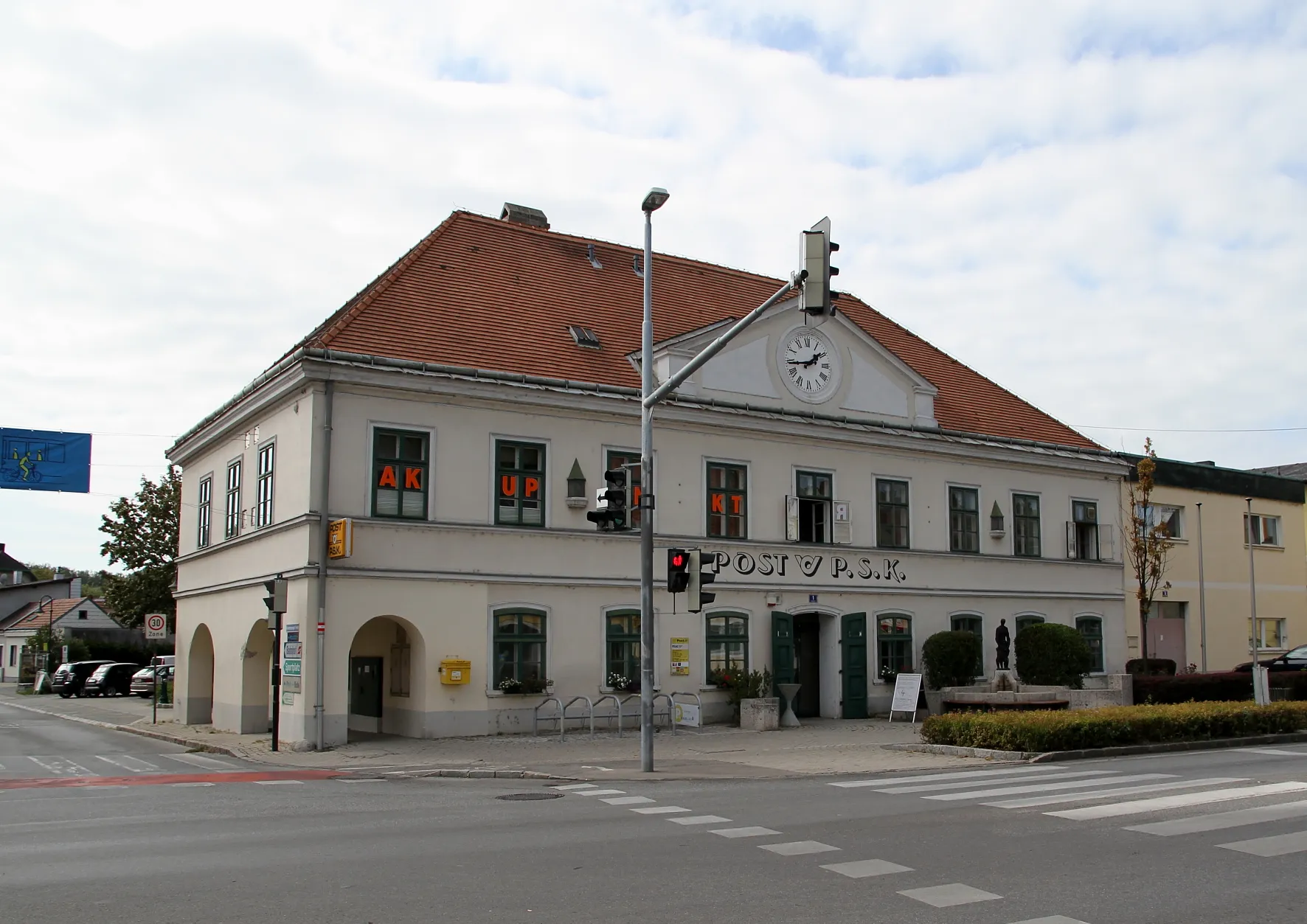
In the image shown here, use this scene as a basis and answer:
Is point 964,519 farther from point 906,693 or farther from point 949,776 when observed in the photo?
point 949,776

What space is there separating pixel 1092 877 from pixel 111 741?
23.2 meters

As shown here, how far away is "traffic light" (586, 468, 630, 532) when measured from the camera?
57.2ft

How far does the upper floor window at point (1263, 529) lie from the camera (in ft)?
132

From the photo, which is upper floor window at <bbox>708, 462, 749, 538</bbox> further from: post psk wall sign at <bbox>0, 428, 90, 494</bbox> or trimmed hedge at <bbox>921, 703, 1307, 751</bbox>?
post psk wall sign at <bbox>0, 428, 90, 494</bbox>

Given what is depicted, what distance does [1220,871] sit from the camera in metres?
9.36

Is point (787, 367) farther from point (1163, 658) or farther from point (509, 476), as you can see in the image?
point (1163, 658)

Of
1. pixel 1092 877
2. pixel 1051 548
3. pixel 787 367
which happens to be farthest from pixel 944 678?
pixel 1092 877

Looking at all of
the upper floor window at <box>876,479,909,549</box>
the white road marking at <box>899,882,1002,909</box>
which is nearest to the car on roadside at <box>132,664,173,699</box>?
the upper floor window at <box>876,479,909,549</box>

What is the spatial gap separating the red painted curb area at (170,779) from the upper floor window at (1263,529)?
108 ft

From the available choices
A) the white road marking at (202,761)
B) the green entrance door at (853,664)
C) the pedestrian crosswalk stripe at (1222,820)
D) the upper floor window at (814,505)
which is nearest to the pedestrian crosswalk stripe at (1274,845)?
the pedestrian crosswalk stripe at (1222,820)

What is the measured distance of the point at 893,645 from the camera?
1162 inches

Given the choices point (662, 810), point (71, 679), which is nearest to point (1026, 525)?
point (662, 810)

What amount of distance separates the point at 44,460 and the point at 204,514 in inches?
283

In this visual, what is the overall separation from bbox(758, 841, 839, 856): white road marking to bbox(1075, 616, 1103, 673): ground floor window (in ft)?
81.5
